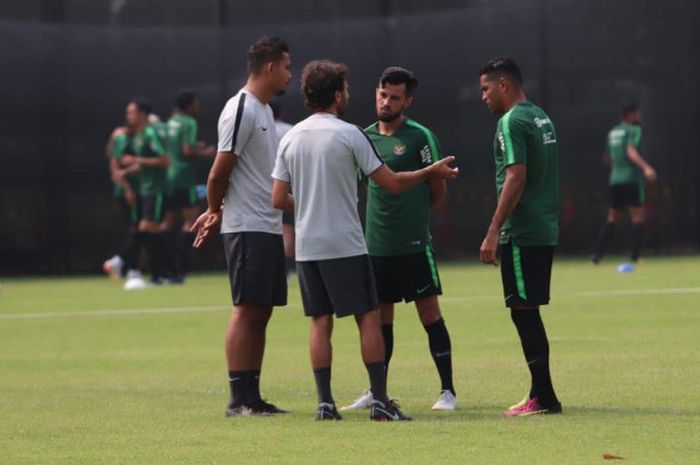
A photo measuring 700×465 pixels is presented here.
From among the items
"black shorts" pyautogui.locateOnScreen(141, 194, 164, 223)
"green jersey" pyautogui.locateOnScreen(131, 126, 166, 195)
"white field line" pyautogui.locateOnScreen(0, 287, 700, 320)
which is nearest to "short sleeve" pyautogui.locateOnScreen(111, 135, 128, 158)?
"green jersey" pyautogui.locateOnScreen(131, 126, 166, 195)

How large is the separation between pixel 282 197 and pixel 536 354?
1.68m

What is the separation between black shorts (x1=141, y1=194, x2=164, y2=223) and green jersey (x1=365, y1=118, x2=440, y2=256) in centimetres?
1223

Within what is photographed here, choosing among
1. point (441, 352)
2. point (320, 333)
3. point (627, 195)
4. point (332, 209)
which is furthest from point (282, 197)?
point (627, 195)

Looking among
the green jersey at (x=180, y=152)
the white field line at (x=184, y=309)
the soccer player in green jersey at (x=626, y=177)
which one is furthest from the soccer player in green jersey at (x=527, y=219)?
the soccer player in green jersey at (x=626, y=177)

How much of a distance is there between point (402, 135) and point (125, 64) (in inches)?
619

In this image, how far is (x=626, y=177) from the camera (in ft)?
80.3

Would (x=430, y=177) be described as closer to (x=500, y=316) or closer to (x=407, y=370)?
(x=407, y=370)

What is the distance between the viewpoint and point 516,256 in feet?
31.2

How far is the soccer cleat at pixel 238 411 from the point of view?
982cm

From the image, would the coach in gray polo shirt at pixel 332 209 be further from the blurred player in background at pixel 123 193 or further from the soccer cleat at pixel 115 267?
the soccer cleat at pixel 115 267

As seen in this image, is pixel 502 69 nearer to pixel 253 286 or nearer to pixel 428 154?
pixel 428 154

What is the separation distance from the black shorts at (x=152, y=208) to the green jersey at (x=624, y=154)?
6.74m

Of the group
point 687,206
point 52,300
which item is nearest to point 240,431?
point 52,300

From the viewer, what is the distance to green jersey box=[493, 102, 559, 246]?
9.45 meters
